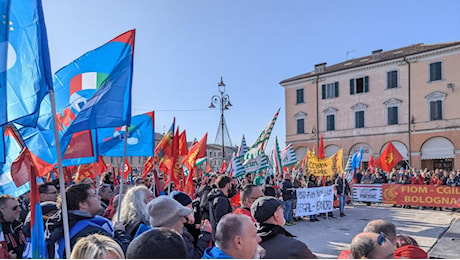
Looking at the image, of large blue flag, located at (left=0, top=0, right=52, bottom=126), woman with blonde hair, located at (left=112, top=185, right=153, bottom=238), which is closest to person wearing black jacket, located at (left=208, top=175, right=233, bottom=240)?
woman with blonde hair, located at (left=112, top=185, right=153, bottom=238)

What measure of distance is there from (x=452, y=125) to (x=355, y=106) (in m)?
9.15

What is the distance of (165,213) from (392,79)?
3680cm

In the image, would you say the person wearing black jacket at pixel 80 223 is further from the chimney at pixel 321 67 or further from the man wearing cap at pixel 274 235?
the chimney at pixel 321 67

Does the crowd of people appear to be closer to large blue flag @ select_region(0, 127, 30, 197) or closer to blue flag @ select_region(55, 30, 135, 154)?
large blue flag @ select_region(0, 127, 30, 197)

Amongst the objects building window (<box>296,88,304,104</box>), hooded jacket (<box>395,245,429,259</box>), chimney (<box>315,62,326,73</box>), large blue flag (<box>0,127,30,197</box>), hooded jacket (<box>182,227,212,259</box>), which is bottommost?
hooded jacket (<box>182,227,212,259</box>)

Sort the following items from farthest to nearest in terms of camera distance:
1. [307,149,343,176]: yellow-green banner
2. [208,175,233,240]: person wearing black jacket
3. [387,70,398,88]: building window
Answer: [387,70,398,88]: building window → [307,149,343,176]: yellow-green banner → [208,175,233,240]: person wearing black jacket

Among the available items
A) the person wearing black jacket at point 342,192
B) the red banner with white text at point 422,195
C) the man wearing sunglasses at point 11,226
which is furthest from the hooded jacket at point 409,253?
the red banner with white text at point 422,195

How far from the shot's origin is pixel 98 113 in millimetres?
4344

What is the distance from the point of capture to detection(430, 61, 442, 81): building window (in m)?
32.9

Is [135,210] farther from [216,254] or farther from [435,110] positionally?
[435,110]

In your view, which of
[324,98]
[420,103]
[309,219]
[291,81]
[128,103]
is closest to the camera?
[128,103]

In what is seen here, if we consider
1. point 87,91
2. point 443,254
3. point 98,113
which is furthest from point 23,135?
point 443,254

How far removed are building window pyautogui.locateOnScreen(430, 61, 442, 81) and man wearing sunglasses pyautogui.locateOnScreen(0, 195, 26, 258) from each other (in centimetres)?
3556

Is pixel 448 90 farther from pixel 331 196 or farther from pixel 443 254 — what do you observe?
pixel 443 254
